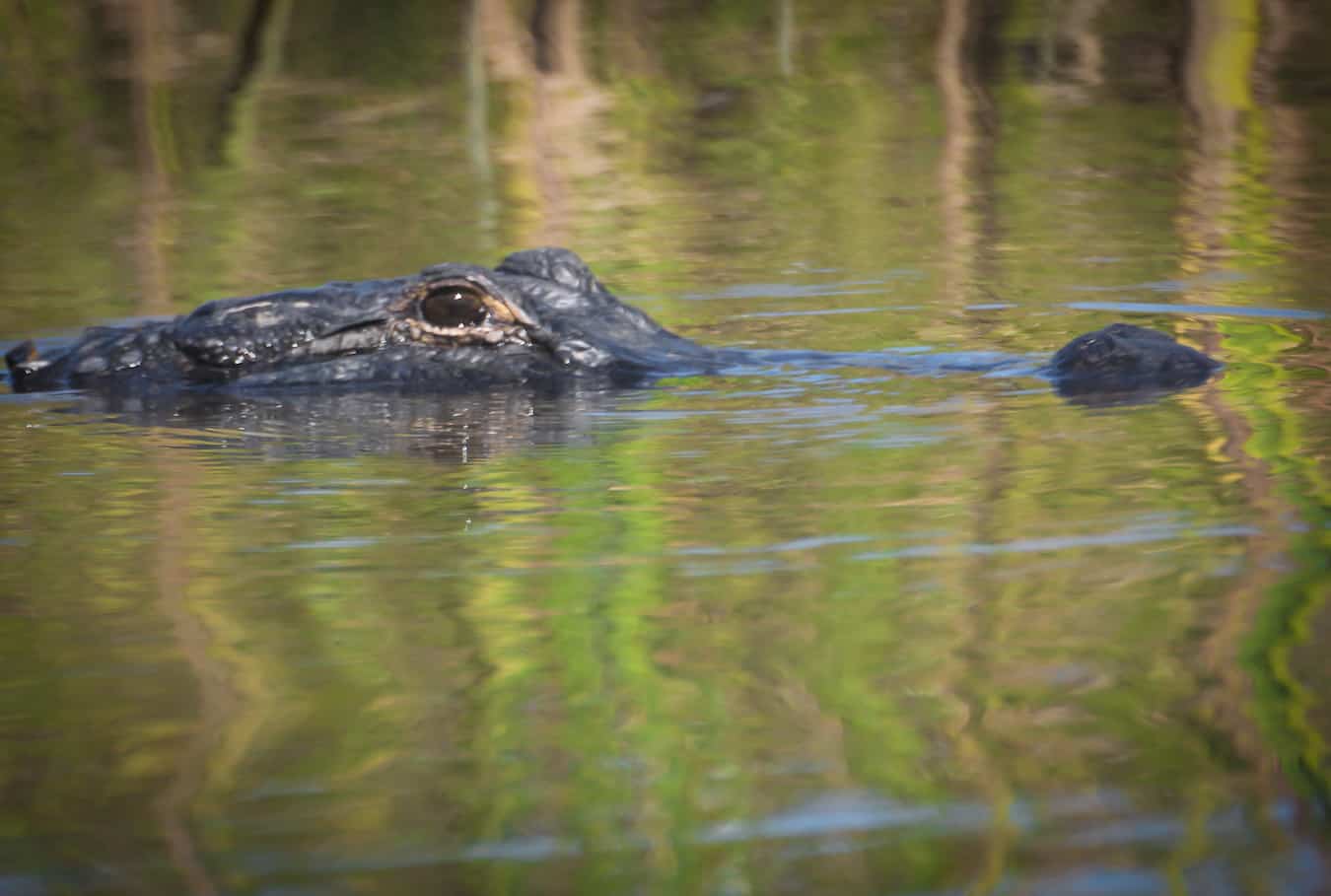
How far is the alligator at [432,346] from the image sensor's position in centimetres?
693

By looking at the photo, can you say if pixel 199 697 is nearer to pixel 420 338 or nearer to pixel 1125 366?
pixel 1125 366

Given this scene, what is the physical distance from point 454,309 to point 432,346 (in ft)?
0.48

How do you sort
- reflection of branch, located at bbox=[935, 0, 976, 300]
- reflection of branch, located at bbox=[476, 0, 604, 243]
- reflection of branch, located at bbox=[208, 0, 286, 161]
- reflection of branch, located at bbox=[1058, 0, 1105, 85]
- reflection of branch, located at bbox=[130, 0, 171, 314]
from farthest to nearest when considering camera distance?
1. reflection of branch, located at bbox=[1058, 0, 1105, 85]
2. reflection of branch, located at bbox=[208, 0, 286, 161]
3. reflection of branch, located at bbox=[476, 0, 604, 243]
4. reflection of branch, located at bbox=[130, 0, 171, 314]
5. reflection of branch, located at bbox=[935, 0, 976, 300]

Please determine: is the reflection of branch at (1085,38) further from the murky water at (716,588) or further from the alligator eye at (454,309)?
the alligator eye at (454,309)

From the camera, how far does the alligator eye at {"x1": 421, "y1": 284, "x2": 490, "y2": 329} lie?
23.1 ft

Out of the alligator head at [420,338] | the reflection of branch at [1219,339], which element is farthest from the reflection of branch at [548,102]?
the alligator head at [420,338]

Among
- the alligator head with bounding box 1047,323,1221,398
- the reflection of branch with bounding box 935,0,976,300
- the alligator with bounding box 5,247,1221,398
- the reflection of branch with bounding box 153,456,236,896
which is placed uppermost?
the reflection of branch with bounding box 935,0,976,300

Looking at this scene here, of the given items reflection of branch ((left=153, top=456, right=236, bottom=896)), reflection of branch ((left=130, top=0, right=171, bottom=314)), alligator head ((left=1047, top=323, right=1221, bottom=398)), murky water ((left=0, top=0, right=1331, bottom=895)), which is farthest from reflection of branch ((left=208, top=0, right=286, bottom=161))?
reflection of branch ((left=153, top=456, right=236, bottom=896))

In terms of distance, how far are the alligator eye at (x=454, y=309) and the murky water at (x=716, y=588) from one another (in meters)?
0.42

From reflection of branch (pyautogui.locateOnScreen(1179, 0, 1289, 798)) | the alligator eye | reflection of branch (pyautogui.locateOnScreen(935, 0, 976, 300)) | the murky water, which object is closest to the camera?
the murky water

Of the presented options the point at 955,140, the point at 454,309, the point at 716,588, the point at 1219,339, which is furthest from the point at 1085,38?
the point at 716,588

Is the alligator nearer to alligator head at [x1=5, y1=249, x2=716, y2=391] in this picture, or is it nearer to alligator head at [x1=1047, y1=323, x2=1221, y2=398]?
alligator head at [x1=5, y1=249, x2=716, y2=391]

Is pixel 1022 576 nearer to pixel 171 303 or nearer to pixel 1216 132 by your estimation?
pixel 171 303

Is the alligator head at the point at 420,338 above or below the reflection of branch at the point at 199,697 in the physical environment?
above
